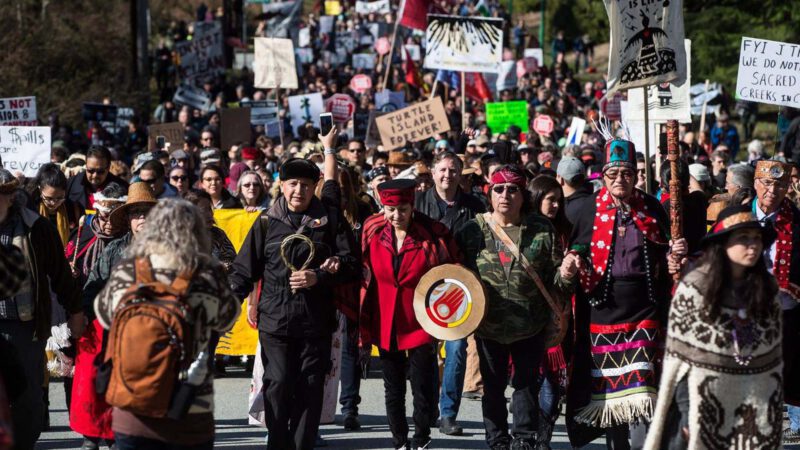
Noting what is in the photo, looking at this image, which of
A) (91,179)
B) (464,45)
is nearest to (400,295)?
(91,179)

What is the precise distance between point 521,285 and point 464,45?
462 inches

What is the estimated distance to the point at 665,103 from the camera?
13430mm

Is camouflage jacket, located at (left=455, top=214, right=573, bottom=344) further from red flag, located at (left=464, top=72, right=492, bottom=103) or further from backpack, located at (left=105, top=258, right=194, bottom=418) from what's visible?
red flag, located at (left=464, top=72, right=492, bottom=103)

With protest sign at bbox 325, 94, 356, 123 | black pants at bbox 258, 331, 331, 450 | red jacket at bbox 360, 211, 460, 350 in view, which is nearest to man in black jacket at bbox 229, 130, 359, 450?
black pants at bbox 258, 331, 331, 450

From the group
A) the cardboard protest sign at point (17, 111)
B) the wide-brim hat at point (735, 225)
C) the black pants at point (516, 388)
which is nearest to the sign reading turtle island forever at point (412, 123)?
the cardboard protest sign at point (17, 111)

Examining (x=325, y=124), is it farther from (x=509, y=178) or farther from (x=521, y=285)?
(x=521, y=285)

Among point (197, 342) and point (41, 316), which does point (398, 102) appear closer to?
point (41, 316)

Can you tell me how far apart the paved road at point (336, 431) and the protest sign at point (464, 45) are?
9.22m

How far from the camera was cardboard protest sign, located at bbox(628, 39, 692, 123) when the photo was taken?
13305mm

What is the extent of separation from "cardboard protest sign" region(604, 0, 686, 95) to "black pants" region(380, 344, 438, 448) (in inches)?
99.7

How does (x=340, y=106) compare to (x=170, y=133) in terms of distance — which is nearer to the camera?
(x=170, y=133)

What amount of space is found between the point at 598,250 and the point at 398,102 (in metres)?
16.6

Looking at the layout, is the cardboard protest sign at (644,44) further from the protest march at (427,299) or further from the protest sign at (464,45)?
the protest sign at (464,45)

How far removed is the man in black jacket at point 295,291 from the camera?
792 centimetres
